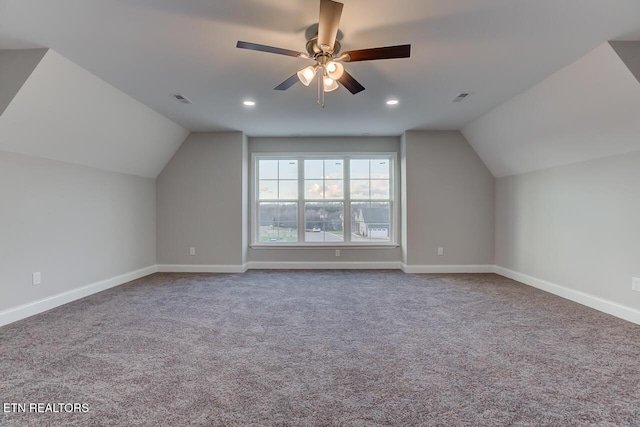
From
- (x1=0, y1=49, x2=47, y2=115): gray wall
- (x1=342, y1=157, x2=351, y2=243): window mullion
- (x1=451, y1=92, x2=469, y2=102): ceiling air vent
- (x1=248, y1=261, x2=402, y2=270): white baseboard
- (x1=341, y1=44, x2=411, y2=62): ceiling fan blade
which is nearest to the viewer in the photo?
(x1=341, y1=44, x2=411, y2=62): ceiling fan blade

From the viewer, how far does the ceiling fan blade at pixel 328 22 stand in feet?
5.87

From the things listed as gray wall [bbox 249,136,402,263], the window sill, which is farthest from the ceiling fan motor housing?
the window sill

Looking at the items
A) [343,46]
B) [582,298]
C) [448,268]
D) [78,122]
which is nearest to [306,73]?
[343,46]

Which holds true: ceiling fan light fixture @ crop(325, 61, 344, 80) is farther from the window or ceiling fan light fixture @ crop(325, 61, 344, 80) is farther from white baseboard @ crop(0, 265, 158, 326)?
white baseboard @ crop(0, 265, 158, 326)

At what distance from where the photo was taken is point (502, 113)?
395 cm

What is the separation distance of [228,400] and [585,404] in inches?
78.1

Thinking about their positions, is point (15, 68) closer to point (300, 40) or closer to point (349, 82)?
point (300, 40)

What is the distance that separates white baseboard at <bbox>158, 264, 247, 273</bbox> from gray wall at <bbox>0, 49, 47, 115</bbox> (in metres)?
3.24

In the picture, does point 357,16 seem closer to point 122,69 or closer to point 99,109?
point 122,69

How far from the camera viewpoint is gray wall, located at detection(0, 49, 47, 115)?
253 centimetres

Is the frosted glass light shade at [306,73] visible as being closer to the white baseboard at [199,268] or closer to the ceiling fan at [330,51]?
the ceiling fan at [330,51]

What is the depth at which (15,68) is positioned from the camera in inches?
100

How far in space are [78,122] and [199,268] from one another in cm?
279

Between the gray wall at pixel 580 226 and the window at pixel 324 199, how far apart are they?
79.0 inches
